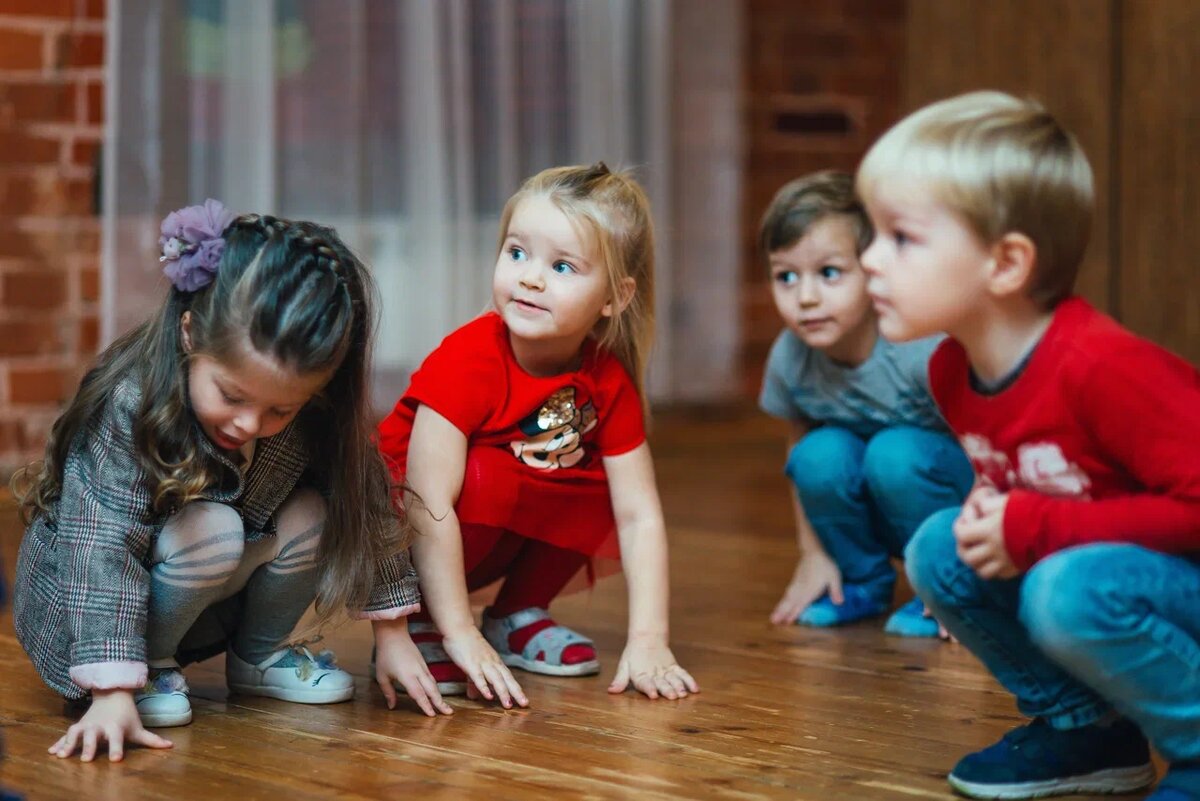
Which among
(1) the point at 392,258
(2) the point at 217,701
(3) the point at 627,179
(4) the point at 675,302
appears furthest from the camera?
(4) the point at 675,302

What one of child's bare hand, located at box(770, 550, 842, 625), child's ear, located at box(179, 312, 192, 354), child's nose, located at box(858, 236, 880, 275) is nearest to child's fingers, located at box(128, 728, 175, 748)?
child's ear, located at box(179, 312, 192, 354)

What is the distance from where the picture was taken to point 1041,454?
120cm

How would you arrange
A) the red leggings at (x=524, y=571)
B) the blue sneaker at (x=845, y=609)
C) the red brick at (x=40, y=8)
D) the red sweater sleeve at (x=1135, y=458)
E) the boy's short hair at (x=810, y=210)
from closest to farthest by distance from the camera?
the red sweater sleeve at (x=1135, y=458) → the red leggings at (x=524, y=571) → the boy's short hair at (x=810, y=210) → the blue sneaker at (x=845, y=609) → the red brick at (x=40, y=8)

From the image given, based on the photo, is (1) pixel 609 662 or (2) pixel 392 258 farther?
(2) pixel 392 258

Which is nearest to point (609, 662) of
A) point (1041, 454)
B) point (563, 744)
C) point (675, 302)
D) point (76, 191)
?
point (563, 744)

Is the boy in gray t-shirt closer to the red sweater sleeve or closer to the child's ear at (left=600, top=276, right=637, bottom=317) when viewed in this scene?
the child's ear at (left=600, top=276, right=637, bottom=317)

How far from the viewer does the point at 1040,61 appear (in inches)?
128

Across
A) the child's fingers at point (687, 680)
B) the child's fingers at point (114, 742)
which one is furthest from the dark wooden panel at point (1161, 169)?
the child's fingers at point (114, 742)

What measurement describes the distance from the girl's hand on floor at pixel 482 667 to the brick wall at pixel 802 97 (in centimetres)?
274

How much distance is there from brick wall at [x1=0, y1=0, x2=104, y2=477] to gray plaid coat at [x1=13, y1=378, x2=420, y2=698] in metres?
1.64

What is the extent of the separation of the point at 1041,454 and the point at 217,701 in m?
0.86

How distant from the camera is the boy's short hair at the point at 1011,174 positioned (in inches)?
46.1

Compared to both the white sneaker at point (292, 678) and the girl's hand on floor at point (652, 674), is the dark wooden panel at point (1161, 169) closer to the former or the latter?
the girl's hand on floor at point (652, 674)

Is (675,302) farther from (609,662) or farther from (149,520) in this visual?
(149,520)
